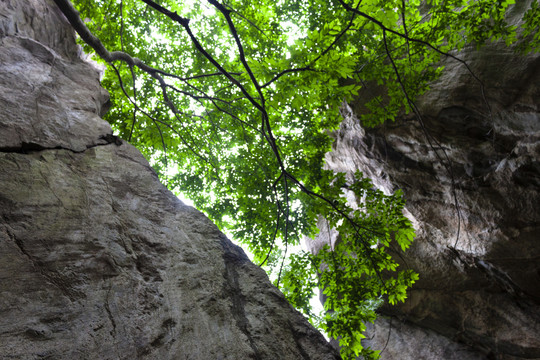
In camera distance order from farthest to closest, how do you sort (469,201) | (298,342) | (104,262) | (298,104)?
(469,201) < (298,104) < (298,342) < (104,262)

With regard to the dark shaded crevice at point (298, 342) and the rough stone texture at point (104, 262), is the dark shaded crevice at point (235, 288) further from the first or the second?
the dark shaded crevice at point (298, 342)

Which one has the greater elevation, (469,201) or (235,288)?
(469,201)

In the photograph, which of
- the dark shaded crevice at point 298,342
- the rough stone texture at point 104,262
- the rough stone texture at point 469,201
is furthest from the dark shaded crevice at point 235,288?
the rough stone texture at point 469,201

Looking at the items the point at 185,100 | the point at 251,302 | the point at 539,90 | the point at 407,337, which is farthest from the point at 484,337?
the point at 185,100

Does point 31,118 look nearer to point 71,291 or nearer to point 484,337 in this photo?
point 71,291

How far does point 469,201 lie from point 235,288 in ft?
21.2

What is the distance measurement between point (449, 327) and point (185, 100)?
964 centimetres

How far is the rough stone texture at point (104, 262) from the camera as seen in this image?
1896 mm

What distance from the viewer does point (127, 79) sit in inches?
271

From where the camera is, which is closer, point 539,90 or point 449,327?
point 539,90

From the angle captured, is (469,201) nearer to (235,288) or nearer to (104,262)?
(235,288)

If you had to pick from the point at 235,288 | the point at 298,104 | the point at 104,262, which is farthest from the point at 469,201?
the point at 104,262

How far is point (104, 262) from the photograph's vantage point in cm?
232

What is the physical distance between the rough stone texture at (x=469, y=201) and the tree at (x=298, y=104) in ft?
2.72
